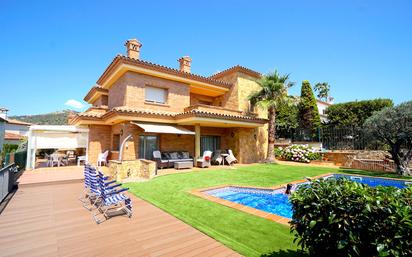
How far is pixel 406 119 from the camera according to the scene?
52.1ft

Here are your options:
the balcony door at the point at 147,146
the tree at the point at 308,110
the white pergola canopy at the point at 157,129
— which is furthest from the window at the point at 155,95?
the tree at the point at 308,110

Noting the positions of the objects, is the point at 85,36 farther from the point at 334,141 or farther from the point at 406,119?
the point at 334,141

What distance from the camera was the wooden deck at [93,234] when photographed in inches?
197

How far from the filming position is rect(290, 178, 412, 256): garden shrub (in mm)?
2684

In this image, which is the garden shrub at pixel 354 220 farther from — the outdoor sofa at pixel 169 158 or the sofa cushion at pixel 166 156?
the sofa cushion at pixel 166 156

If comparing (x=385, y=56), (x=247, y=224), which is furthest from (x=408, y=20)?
(x=247, y=224)

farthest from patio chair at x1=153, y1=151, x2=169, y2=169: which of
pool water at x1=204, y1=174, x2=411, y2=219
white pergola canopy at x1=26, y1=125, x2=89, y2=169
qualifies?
white pergola canopy at x1=26, y1=125, x2=89, y2=169

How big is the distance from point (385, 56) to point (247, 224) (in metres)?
22.1

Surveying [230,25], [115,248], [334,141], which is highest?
[230,25]

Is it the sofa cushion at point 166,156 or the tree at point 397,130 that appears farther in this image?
the sofa cushion at point 166,156

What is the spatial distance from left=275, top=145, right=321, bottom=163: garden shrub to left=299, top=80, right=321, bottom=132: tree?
1141 cm

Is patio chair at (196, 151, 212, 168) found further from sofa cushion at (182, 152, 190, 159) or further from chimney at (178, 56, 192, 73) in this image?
chimney at (178, 56, 192, 73)

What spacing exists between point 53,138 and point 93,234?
20.4 m

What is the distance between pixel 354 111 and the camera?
3616 cm
